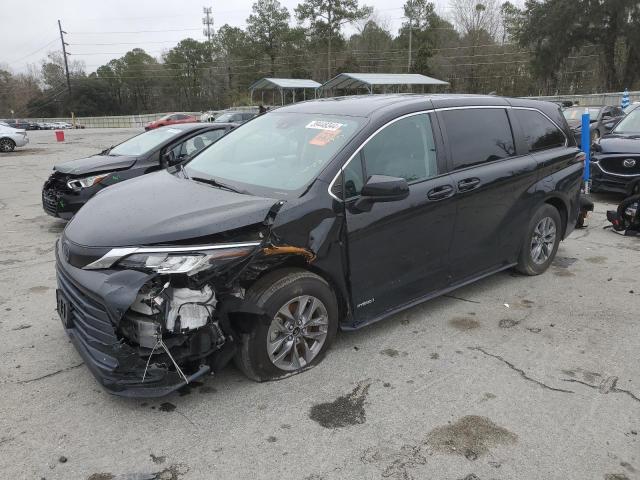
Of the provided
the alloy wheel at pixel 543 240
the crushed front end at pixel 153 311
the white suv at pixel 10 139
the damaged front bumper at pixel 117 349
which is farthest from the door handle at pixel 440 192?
the white suv at pixel 10 139

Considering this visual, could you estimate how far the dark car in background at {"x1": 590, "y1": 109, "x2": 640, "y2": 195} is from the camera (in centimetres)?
856

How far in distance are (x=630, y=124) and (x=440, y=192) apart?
788 centimetres

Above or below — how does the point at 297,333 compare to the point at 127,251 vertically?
below

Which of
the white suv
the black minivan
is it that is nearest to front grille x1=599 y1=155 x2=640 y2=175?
the black minivan

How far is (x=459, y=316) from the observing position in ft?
14.5

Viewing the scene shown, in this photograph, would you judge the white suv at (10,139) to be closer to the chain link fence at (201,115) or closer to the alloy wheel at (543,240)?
the chain link fence at (201,115)

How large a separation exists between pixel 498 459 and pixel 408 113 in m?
2.52

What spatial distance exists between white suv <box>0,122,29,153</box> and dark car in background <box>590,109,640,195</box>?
21.3m

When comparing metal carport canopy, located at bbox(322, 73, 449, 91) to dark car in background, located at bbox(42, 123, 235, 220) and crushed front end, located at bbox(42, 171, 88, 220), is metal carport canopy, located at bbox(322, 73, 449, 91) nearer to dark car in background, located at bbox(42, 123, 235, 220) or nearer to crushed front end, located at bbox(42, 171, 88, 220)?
dark car in background, located at bbox(42, 123, 235, 220)

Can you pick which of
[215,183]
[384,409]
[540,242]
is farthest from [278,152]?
[540,242]

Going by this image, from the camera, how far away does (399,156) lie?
3.88 meters

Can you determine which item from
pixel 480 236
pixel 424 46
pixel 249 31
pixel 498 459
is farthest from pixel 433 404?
pixel 249 31

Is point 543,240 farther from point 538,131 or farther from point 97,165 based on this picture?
point 97,165

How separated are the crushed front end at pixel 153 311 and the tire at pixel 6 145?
847 inches
